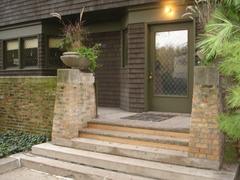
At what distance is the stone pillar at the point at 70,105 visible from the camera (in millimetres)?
6551

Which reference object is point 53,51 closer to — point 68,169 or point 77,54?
point 77,54

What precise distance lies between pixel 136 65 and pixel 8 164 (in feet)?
12.5

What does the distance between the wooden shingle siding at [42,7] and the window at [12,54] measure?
2.49ft

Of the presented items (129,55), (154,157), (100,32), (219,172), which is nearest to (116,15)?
(100,32)

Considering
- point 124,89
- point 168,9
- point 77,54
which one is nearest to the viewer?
point 77,54

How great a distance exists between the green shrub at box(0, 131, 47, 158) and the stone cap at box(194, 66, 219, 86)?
372 cm

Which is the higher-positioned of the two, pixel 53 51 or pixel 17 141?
pixel 53 51

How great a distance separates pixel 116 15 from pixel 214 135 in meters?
5.49

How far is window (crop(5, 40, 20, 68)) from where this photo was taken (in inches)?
482

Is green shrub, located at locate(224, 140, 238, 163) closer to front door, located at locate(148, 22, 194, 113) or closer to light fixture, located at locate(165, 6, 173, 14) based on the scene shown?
front door, located at locate(148, 22, 194, 113)

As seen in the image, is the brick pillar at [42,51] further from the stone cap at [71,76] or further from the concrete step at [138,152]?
the concrete step at [138,152]

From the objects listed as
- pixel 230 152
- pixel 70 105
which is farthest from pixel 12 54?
pixel 230 152

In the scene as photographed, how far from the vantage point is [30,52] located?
1167 cm

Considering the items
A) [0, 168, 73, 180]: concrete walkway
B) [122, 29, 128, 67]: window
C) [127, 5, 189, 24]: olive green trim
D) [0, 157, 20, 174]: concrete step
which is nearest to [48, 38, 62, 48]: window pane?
Answer: [122, 29, 128, 67]: window
